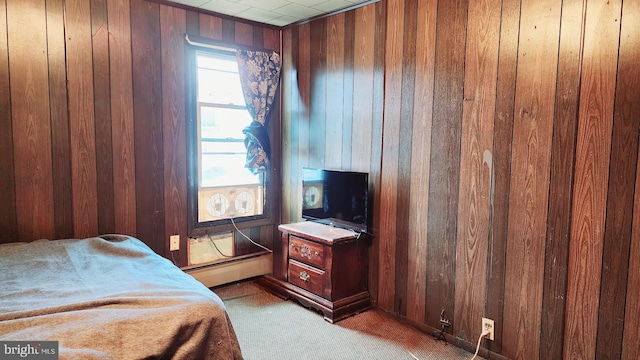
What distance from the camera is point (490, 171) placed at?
2434 mm

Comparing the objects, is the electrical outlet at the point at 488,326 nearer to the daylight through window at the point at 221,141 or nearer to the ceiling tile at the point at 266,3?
the daylight through window at the point at 221,141

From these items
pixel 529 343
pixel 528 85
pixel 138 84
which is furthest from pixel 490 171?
pixel 138 84

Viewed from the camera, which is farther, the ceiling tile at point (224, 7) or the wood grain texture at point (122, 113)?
the ceiling tile at point (224, 7)

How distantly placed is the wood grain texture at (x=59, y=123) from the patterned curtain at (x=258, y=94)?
4.47 ft

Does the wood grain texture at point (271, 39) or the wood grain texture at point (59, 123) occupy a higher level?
the wood grain texture at point (271, 39)

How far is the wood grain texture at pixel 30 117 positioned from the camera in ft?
8.54

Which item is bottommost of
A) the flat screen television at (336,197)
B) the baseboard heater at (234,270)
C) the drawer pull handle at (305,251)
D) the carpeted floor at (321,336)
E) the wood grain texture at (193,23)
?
the carpeted floor at (321,336)

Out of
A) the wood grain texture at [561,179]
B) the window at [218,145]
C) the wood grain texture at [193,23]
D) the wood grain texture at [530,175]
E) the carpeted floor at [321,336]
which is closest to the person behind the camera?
the wood grain texture at [561,179]

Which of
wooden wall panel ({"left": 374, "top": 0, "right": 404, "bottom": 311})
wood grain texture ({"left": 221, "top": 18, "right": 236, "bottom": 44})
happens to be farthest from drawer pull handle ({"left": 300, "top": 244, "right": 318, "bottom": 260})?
wood grain texture ({"left": 221, "top": 18, "right": 236, "bottom": 44})

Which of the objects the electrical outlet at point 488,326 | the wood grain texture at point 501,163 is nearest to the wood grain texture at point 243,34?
the wood grain texture at point 501,163

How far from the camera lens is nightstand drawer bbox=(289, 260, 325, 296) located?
3086 millimetres

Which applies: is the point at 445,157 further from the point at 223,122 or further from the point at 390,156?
→ the point at 223,122

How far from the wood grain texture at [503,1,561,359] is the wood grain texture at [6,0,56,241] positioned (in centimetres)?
304

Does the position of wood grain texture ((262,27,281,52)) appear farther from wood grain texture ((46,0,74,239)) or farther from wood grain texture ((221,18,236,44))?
wood grain texture ((46,0,74,239))
